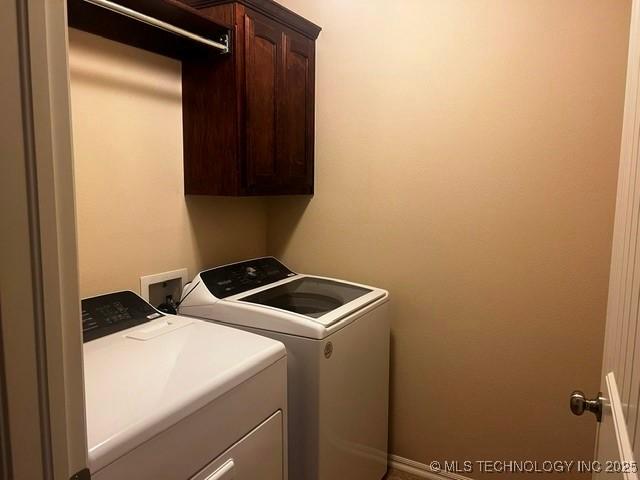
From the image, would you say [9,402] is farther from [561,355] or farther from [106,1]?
[561,355]

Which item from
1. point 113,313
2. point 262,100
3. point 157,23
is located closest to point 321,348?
point 113,313

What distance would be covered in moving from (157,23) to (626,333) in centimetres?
151

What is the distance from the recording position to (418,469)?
2.10 meters

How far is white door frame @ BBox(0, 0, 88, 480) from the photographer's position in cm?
43

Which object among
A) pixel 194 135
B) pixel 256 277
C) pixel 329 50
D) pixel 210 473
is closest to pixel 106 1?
pixel 194 135

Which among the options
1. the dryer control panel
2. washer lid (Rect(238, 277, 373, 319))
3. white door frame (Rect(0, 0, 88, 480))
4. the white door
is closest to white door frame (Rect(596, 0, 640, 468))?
the white door

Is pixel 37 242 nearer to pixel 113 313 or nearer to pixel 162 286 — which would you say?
pixel 113 313

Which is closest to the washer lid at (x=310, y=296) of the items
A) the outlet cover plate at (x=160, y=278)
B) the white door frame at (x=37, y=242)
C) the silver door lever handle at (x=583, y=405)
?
the outlet cover plate at (x=160, y=278)

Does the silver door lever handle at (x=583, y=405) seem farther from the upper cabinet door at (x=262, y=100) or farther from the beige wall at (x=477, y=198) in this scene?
the upper cabinet door at (x=262, y=100)

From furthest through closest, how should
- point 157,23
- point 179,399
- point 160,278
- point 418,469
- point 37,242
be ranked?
point 418,469 → point 160,278 → point 157,23 → point 179,399 → point 37,242

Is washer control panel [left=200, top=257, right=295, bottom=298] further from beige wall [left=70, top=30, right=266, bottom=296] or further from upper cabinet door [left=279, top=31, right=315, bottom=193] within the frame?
upper cabinet door [left=279, top=31, right=315, bottom=193]

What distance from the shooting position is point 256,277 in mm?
2016

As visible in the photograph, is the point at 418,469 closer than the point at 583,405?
No

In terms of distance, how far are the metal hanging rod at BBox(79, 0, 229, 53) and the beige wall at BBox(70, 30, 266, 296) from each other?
0.21 m
